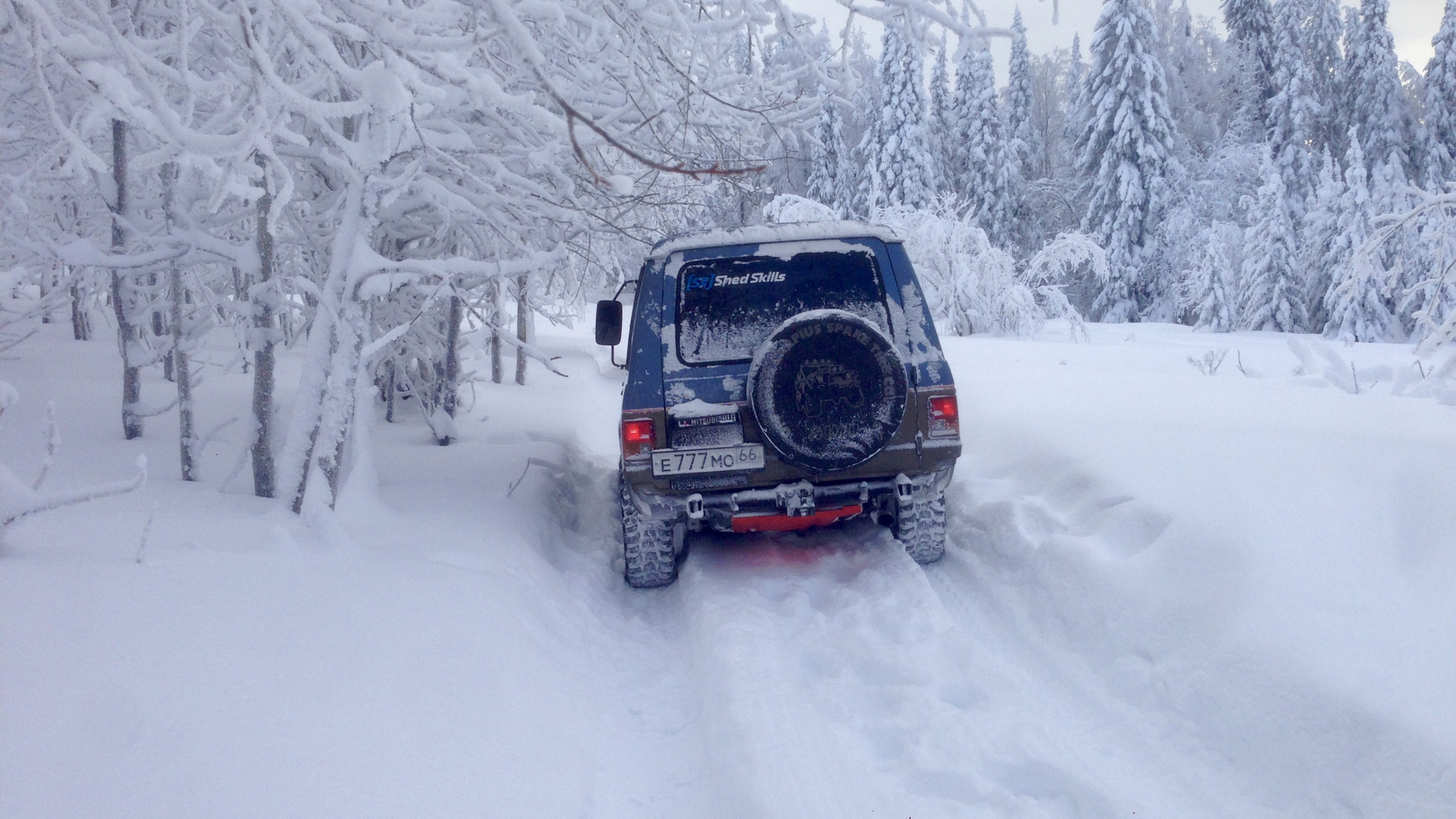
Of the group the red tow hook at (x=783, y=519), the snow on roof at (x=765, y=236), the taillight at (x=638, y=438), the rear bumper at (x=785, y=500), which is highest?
the snow on roof at (x=765, y=236)

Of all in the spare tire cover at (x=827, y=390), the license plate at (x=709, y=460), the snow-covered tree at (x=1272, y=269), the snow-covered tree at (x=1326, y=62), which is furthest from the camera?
the snow-covered tree at (x=1326, y=62)

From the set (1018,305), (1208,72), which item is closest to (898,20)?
(1018,305)

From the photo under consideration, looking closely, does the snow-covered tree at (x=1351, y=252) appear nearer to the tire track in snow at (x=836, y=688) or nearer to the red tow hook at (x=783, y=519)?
the red tow hook at (x=783, y=519)

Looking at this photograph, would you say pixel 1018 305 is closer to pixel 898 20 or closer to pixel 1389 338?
pixel 1389 338

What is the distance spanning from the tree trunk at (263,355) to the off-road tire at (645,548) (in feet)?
6.52

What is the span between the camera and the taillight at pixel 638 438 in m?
4.84

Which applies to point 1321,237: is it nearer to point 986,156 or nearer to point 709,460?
point 986,156

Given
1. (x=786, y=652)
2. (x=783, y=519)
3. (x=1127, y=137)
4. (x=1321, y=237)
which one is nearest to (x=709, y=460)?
(x=783, y=519)

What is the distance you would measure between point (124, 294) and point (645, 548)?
4.40 m

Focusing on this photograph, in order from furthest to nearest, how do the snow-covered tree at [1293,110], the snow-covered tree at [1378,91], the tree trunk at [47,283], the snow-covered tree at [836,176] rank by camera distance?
the snow-covered tree at [836,176], the snow-covered tree at [1293,110], the snow-covered tree at [1378,91], the tree trunk at [47,283]

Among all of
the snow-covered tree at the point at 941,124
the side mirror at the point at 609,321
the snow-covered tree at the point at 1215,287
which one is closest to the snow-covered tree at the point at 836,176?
the snow-covered tree at the point at 941,124

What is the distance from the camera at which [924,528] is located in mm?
5148

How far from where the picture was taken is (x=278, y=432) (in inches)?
244

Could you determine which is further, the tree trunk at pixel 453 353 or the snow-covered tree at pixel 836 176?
the snow-covered tree at pixel 836 176
